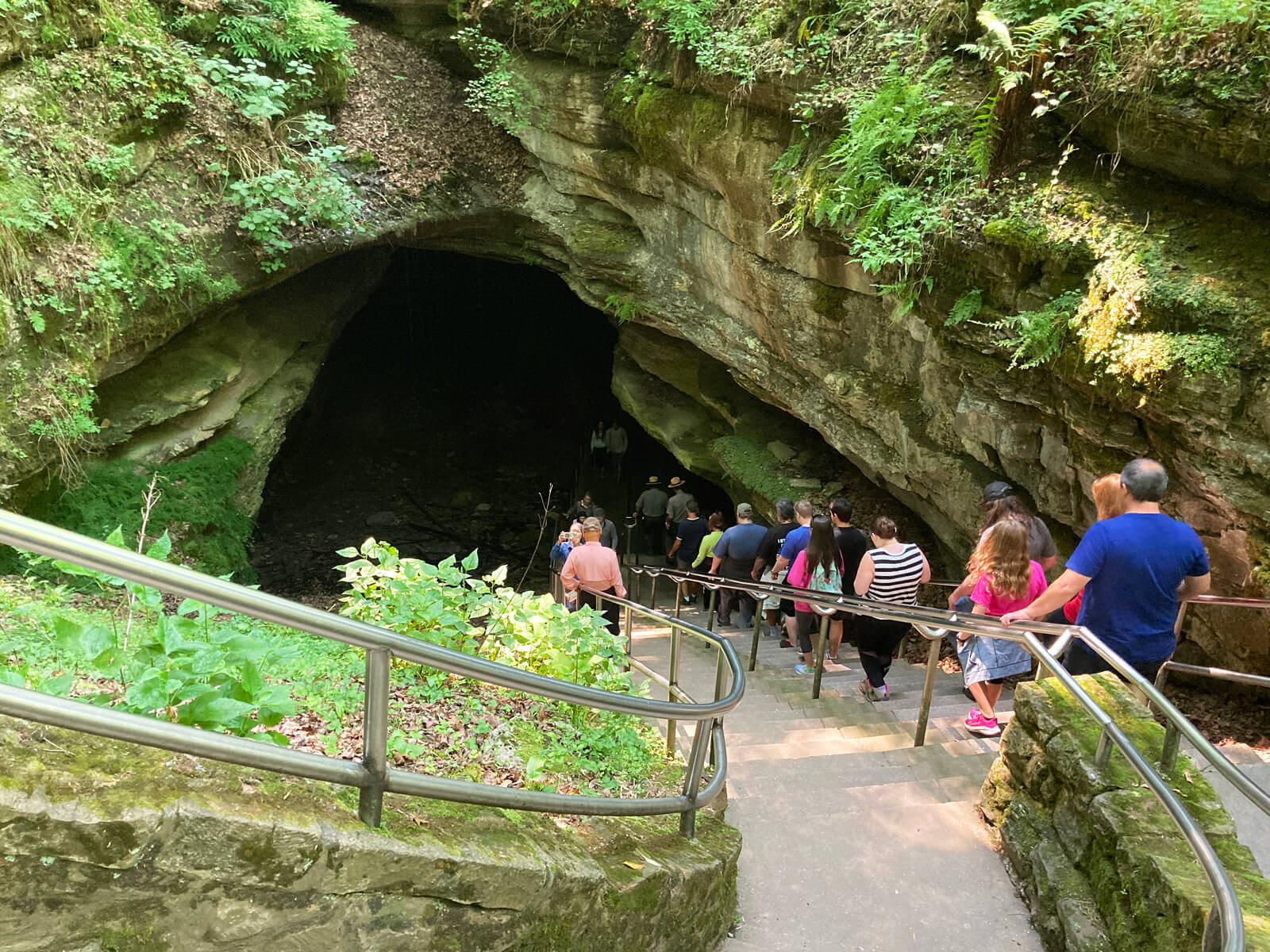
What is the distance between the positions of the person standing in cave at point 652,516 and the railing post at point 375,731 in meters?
10.1

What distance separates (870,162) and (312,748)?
249 inches

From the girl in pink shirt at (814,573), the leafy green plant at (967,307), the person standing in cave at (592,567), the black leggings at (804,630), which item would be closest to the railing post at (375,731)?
the girl in pink shirt at (814,573)

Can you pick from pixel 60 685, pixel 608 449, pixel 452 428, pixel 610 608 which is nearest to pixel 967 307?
pixel 610 608

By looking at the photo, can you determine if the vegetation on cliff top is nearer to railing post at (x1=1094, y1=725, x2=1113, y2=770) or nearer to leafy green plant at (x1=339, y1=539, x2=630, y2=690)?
leafy green plant at (x1=339, y1=539, x2=630, y2=690)

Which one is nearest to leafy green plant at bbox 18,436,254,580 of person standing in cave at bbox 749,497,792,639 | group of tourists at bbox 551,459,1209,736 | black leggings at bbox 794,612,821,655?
group of tourists at bbox 551,459,1209,736

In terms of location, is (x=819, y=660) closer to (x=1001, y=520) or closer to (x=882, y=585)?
(x=882, y=585)

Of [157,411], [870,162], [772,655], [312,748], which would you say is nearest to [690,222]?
[870,162]

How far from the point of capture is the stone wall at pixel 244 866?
1728mm

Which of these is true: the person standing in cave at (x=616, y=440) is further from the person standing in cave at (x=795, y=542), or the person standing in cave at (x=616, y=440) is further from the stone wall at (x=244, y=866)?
the stone wall at (x=244, y=866)

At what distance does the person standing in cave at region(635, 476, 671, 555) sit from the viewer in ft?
40.1

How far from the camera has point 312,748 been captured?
3.04m

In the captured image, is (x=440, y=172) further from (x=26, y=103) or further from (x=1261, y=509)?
(x=1261, y=509)

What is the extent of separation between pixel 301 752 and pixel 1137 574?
3.59 m

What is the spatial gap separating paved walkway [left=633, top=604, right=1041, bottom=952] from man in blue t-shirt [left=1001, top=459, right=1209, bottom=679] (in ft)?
3.64
